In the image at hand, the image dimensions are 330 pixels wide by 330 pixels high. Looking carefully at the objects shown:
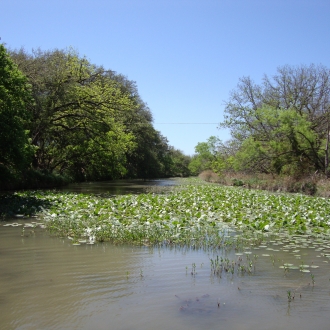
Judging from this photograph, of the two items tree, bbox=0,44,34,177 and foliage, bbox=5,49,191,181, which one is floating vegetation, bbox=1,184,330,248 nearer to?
tree, bbox=0,44,34,177

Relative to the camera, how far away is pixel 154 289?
5430 mm

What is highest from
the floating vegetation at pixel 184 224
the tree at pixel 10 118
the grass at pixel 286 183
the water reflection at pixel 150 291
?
the tree at pixel 10 118

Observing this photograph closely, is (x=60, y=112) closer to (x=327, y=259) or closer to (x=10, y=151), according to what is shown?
(x=10, y=151)

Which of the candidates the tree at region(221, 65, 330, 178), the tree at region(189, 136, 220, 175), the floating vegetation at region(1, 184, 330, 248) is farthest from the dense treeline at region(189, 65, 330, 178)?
the tree at region(189, 136, 220, 175)

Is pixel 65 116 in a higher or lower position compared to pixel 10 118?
higher

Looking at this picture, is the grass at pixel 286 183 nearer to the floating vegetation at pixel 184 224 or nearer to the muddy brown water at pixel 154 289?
the floating vegetation at pixel 184 224

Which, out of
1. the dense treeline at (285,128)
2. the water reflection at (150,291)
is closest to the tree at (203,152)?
the dense treeline at (285,128)

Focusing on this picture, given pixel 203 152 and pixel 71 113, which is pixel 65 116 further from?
pixel 203 152

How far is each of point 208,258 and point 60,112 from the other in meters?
24.0

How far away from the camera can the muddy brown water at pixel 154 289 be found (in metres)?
4.38

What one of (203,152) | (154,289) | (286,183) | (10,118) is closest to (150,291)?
(154,289)

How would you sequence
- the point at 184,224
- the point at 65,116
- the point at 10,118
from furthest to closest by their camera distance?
the point at 65,116 → the point at 10,118 → the point at 184,224

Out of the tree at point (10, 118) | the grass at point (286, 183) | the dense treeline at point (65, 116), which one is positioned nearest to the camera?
the tree at point (10, 118)

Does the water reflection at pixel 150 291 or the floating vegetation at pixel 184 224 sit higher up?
the floating vegetation at pixel 184 224
